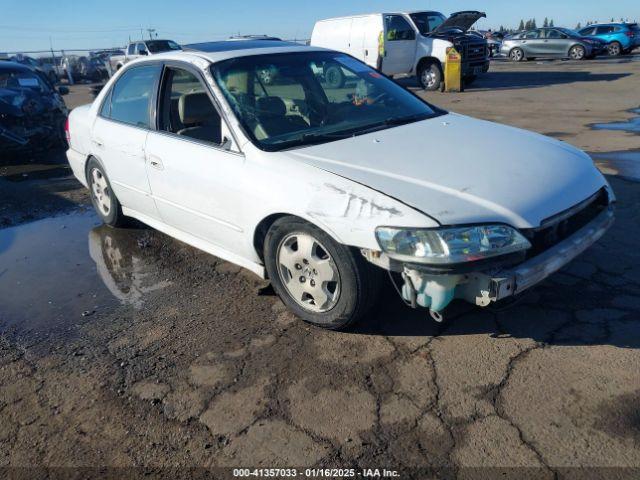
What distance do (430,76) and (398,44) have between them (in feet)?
4.44

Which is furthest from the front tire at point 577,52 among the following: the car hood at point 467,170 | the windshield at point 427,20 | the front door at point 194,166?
the front door at point 194,166

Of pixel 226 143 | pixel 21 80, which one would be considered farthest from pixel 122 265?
pixel 21 80

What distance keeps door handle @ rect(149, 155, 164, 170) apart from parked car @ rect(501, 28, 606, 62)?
25.2 metres

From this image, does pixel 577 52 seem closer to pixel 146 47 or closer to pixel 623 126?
pixel 623 126

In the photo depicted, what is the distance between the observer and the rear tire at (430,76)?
1580 centimetres

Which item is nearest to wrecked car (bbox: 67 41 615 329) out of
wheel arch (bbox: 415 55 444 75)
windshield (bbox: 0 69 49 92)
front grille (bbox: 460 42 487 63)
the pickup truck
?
windshield (bbox: 0 69 49 92)

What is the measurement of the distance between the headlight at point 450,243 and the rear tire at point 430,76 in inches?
555

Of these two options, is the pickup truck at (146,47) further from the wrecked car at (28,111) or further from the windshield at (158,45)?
the wrecked car at (28,111)

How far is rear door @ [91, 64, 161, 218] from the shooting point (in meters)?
4.29

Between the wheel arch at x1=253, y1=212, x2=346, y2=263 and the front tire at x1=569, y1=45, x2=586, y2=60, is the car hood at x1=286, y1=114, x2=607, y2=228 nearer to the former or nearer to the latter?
the wheel arch at x1=253, y1=212, x2=346, y2=263

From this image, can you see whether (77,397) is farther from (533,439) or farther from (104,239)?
(104,239)

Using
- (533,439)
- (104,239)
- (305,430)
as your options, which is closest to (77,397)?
(305,430)

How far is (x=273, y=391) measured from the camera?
111 inches

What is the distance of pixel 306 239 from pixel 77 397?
147 cm
